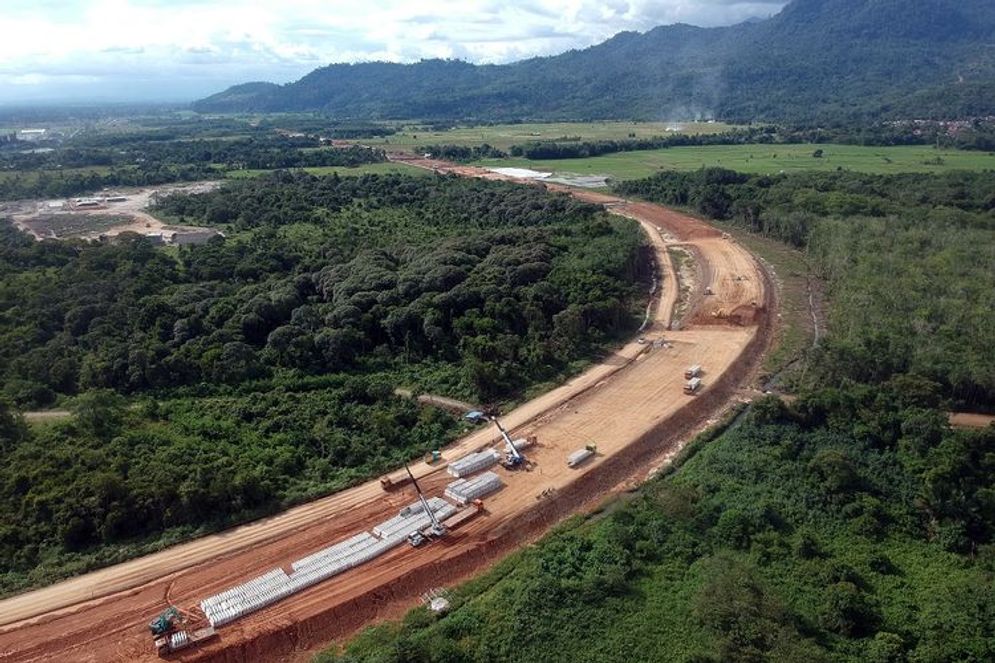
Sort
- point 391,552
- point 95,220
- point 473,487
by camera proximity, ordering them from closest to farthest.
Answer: point 391,552 → point 473,487 → point 95,220

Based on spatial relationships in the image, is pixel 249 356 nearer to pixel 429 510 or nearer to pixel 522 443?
pixel 522 443

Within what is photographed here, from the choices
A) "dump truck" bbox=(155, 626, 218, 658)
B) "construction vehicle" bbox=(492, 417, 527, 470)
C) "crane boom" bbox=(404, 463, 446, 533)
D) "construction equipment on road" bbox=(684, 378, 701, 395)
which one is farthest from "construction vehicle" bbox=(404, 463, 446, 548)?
"construction equipment on road" bbox=(684, 378, 701, 395)

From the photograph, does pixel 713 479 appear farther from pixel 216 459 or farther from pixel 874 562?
pixel 216 459

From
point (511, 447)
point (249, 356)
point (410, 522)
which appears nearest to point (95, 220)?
point (249, 356)

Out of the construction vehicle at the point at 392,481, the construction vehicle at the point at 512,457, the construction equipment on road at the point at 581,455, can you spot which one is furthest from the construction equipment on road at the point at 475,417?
the construction vehicle at the point at 392,481

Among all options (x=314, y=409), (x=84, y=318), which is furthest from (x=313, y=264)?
(x=314, y=409)

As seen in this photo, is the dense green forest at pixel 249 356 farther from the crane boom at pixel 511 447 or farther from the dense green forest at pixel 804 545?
the dense green forest at pixel 804 545
